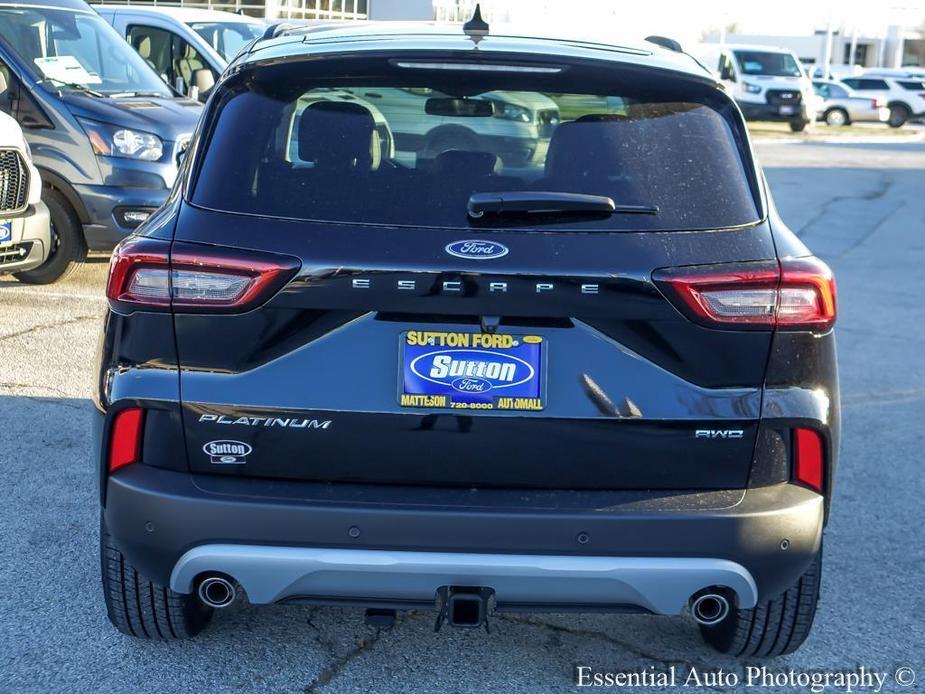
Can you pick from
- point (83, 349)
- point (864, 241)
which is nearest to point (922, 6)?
point (864, 241)

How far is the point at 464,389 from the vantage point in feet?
10.3

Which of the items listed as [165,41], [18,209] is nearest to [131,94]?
[18,209]

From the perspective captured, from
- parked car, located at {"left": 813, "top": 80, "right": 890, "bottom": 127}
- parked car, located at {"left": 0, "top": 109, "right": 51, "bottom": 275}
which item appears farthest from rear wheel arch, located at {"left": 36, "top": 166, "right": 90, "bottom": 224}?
parked car, located at {"left": 813, "top": 80, "right": 890, "bottom": 127}

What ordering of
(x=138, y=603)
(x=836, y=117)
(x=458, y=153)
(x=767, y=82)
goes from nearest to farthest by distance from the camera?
(x=458, y=153) < (x=138, y=603) < (x=767, y=82) < (x=836, y=117)

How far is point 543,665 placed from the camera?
12.6ft

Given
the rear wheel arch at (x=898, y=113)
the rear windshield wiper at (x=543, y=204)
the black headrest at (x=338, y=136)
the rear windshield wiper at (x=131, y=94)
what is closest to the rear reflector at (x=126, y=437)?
the black headrest at (x=338, y=136)

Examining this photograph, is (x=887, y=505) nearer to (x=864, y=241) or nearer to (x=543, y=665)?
(x=543, y=665)

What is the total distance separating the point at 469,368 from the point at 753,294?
73 centimetres

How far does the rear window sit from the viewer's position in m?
3.26

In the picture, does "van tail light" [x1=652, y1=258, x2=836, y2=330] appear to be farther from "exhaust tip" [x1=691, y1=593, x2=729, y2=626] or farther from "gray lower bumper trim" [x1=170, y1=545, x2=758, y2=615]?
"exhaust tip" [x1=691, y1=593, x2=729, y2=626]

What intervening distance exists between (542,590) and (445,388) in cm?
56

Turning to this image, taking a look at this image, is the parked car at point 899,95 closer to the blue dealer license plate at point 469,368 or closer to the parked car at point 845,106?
the parked car at point 845,106

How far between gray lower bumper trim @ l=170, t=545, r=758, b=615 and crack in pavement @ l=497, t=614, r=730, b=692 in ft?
2.29

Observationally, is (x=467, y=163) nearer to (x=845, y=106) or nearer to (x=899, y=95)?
(x=845, y=106)
